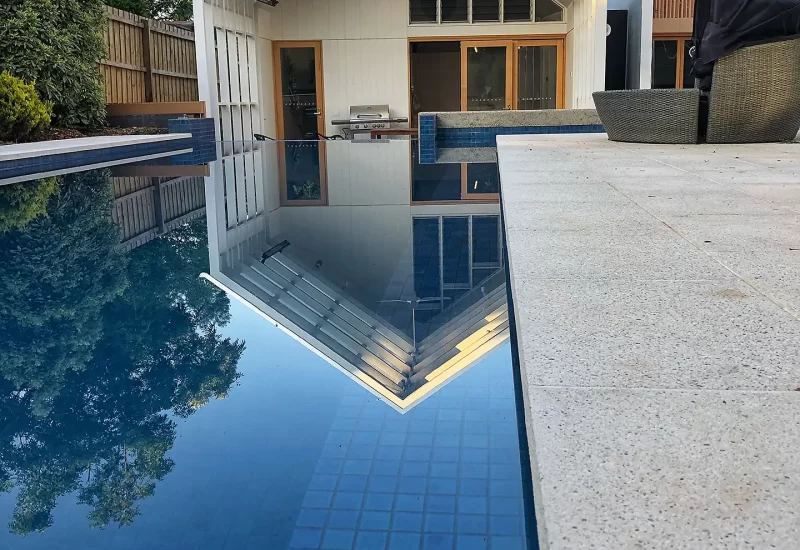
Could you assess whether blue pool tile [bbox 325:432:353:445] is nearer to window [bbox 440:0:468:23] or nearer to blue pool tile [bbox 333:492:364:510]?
blue pool tile [bbox 333:492:364:510]

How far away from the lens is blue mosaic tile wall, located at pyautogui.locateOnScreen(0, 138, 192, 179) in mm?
8086

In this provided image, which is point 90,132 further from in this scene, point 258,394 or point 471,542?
point 471,542

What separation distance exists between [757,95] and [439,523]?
6159 millimetres

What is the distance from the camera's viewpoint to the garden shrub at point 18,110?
9922mm

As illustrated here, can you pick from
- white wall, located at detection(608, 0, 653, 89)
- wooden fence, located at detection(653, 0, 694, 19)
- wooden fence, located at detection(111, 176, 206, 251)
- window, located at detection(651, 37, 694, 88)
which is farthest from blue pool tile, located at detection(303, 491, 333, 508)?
wooden fence, located at detection(653, 0, 694, 19)

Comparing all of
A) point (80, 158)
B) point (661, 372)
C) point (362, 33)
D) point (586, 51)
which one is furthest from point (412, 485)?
point (362, 33)

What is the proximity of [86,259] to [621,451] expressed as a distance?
3612 millimetres

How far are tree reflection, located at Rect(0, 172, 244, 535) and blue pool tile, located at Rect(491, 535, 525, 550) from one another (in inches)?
26.3

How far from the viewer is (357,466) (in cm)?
182

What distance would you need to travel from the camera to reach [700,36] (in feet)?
24.2

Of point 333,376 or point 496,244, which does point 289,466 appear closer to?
point 333,376

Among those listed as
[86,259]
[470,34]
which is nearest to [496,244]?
[86,259]

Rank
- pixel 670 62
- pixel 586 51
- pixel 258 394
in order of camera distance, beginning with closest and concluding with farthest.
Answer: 1. pixel 258 394
2. pixel 586 51
3. pixel 670 62

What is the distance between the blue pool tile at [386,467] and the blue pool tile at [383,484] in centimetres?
2
